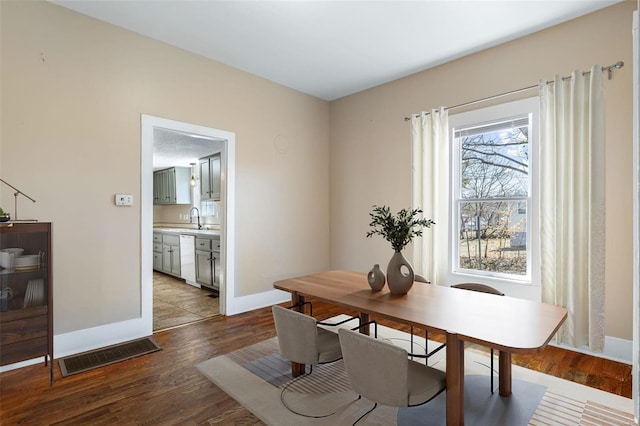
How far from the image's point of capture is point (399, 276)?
7.26ft

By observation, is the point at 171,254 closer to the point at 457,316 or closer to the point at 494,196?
the point at 494,196

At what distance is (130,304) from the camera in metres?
3.16

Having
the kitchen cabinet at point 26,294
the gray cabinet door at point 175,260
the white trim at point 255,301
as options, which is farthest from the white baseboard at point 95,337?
the gray cabinet door at point 175,260

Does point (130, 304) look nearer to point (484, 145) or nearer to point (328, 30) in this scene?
point (328, 30)

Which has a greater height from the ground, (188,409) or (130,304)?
(130,304)

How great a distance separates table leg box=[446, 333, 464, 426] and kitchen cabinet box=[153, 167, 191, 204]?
6800mm

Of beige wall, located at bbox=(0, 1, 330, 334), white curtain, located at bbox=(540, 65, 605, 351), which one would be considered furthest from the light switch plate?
white curtain, located at bbox=(540, 65, 605, 351)

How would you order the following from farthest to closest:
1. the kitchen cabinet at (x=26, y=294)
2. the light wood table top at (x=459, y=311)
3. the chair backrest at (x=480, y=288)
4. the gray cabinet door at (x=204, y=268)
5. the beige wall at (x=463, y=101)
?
the gray cabinet door at (x=204, y=268)
the beige wall at (x=463, y=101)
the chair backrest at (x=480, y=288)
the kitchen cabinet at (x=26, y=294)
the light wood table top at (x=459, y=311)

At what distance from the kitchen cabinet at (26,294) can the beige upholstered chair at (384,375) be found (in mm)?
2246

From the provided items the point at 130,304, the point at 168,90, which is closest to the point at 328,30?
the point at 168,90

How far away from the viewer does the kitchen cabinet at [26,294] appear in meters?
2.31

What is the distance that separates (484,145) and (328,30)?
204 cm

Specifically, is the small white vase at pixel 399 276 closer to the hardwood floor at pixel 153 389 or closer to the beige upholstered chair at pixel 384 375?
the beige upholstered chair at pixel 384 375

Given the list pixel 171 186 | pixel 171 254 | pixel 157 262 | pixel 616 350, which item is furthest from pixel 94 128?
pixel 616 350
